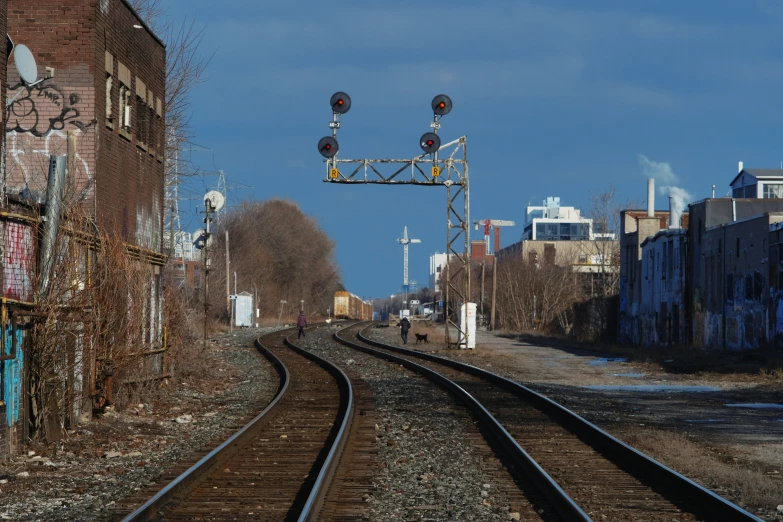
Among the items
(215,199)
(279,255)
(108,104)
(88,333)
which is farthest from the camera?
(279,255)

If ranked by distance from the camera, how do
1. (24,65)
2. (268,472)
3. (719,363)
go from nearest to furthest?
(268,472) < (24,65) < (719,363)

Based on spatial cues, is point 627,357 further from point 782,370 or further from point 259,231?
point 259,231

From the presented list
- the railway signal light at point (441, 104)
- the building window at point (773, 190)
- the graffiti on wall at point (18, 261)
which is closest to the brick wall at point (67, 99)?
the graffiti on wall at point (18, 261)

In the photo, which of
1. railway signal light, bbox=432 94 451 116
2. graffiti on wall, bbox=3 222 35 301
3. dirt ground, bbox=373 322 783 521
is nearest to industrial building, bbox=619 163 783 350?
dirt ground, bbox=373 322 783 521

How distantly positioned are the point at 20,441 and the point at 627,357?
1136 inches

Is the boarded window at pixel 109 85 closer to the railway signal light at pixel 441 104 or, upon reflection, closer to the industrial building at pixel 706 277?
the railway signal light at pixel 441 104

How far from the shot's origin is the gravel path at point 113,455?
953 cm

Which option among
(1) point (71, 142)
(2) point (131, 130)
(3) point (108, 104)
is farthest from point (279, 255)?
(1) point (71, 142)

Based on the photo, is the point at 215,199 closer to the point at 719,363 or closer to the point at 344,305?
the point at 719,363

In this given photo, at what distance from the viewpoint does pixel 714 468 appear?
38.5ft

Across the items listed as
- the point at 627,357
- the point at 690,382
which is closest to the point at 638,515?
the point at 690,382

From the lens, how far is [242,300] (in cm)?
7100

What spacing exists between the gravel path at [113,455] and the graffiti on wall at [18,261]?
6.57ft

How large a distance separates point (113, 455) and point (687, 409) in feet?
36.6
